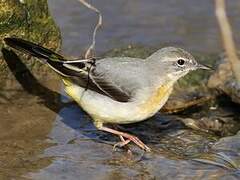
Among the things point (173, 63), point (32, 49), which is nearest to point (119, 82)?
point (173, 63)

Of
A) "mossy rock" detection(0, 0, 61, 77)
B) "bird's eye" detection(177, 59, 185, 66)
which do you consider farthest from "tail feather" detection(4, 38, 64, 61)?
"bird's eye" detection(177, 59, 185, 66)

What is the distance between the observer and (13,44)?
594 cm

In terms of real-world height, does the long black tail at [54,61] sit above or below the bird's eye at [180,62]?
below

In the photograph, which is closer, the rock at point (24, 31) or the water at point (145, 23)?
the rock at point (24, 31)

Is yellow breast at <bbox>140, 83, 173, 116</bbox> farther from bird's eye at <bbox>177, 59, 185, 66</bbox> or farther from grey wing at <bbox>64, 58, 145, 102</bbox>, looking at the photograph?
bird's eye at <bbox>177, 59, 185, 66</bbox>

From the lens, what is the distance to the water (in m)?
10.7

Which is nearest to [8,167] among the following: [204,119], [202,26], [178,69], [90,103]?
[90,103]

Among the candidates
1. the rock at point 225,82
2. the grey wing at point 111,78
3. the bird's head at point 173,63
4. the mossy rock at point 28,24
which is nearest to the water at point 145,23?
the rock at point 225,82

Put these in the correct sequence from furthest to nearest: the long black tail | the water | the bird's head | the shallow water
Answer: the water → the bird's head → the long black tail → the shallow water

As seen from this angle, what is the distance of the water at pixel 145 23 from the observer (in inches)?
421

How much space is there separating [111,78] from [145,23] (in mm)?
5779

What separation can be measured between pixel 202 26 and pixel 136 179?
6.89 metres

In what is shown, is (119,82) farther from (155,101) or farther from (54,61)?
(54,61)

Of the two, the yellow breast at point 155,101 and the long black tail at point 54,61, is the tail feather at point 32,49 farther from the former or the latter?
the yellow breast at point 155,101
